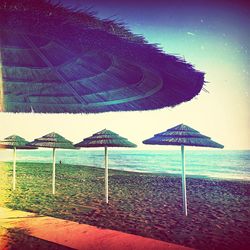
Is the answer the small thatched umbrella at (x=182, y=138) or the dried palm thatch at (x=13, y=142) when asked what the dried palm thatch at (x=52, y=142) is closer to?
the dried palm thatch at (x=13, y=142)

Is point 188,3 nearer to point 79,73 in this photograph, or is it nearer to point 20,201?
point 79,73

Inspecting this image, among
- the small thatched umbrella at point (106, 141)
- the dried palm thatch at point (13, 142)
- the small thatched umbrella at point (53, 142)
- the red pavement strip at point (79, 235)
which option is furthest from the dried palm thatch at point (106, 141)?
the dried palm thatch at point (13, 142)

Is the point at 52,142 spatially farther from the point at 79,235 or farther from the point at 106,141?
the point at 79,235

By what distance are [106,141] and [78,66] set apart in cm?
340

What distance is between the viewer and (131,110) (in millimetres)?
2262

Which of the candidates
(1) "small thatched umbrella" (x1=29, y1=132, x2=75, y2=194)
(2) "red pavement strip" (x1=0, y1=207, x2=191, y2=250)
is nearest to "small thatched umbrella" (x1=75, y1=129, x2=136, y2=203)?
(1) "small thatched umbrella" (x1=29, y1=132, x2=75, y2=194)

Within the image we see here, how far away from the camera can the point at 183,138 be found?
421 centimetres

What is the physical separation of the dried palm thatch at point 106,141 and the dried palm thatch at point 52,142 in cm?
117

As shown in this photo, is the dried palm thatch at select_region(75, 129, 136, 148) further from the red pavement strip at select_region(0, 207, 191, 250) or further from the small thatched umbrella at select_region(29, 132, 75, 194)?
the red pavement strip at select_region(0, 207, 191, 250)

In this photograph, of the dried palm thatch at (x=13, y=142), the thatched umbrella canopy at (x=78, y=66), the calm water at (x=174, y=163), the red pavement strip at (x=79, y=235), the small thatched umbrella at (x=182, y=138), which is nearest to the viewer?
the thatched umbrella canopy at (x=78, y=66)

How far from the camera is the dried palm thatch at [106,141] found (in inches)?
202

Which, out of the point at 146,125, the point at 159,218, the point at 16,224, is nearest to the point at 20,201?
the point at 16,224

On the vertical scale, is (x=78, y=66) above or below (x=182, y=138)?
above

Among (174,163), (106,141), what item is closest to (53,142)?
(106,141)
